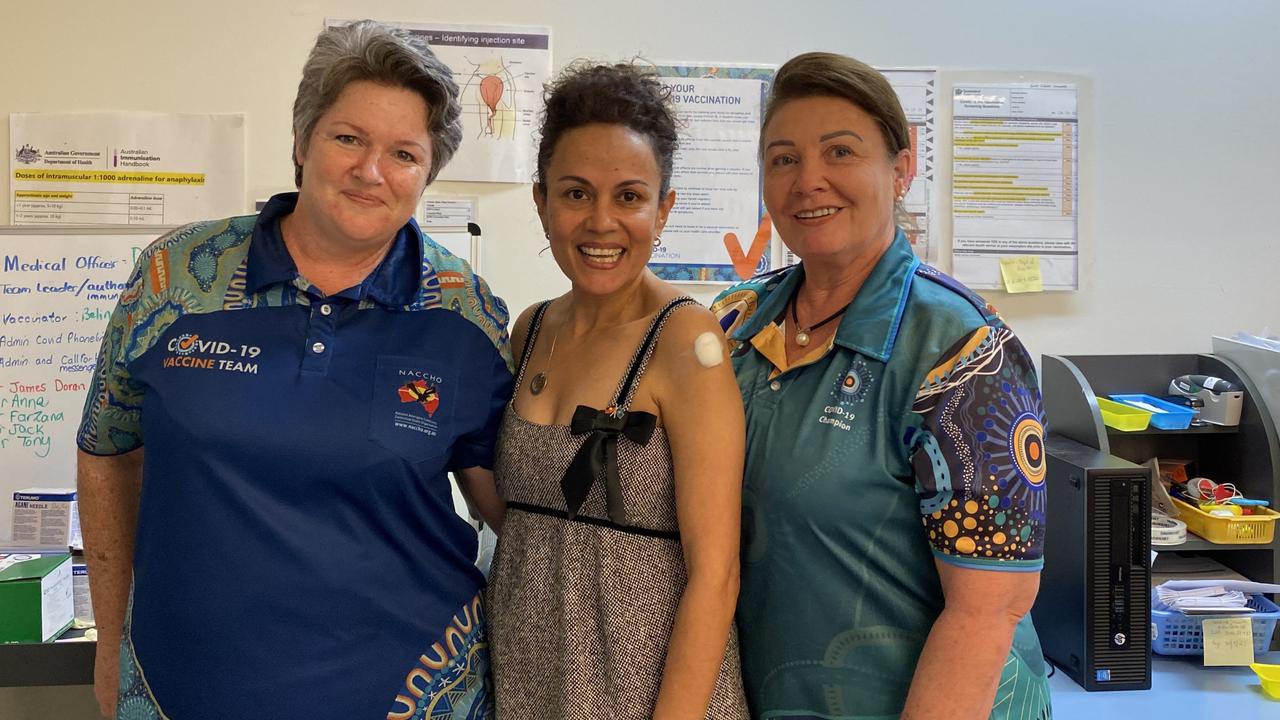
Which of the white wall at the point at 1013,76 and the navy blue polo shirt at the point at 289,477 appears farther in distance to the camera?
the white wall at the point at 1013,76

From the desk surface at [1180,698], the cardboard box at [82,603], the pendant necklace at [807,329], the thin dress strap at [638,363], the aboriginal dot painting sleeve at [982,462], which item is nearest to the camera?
the aboriginal dot painting sleeve at [982,462]

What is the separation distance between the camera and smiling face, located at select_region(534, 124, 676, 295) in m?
1.25

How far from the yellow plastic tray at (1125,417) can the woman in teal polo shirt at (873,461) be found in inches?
53.7

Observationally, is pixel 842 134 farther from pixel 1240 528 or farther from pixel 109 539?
pixel 1240 528

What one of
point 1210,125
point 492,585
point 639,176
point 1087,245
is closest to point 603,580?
point 492,585

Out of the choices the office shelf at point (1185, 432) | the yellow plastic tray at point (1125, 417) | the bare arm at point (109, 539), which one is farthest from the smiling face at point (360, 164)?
the yellow plastic tray at point (1125, 417)

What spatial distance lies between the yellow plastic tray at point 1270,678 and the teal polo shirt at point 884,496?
103 cm

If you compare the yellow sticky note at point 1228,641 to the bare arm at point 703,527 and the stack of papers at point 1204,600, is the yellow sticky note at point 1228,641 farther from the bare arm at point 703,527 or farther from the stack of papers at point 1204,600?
the bare arm at point 703,527

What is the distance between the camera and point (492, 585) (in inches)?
52.5

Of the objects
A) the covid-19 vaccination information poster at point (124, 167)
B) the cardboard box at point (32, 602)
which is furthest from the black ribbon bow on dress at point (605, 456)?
the covid-19 vaccination information poster at point (124, 167)

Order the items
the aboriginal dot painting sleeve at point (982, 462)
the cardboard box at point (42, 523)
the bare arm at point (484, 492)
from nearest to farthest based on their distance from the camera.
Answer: the aboriginal dot painting sleeve at point (982, 462) → the bare arm at point (484, 492) → the cardboard box at point (42, 523)

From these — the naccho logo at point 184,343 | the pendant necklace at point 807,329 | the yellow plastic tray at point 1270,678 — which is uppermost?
the pendant necklace at point 807,329

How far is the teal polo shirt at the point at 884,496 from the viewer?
3.62 ft

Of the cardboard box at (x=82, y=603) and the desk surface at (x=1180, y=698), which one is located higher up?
the cardboard box at (x=82, y=603)
